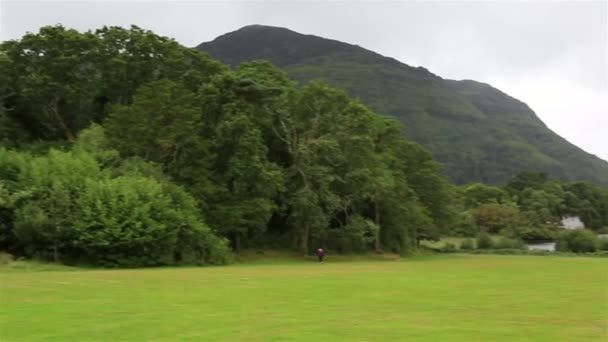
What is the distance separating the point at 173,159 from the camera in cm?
4791

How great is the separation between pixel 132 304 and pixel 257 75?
40.7m

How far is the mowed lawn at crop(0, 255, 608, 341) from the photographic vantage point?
43.1ft

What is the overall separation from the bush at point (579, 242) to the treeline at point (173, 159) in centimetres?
2734

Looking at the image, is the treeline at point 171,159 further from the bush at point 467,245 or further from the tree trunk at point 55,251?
the bush at point 467,245

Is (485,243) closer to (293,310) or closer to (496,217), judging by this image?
(496,217)

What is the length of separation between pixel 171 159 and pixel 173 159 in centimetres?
51

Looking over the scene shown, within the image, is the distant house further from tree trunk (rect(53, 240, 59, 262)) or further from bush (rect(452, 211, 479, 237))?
tree trunk (rect(53, 240, 59, 262))

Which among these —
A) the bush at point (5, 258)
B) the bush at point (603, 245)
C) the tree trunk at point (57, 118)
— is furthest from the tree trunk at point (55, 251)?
the bush at point (603, 245)

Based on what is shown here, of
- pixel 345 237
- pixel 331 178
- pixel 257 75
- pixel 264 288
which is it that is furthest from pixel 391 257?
pixel 264 288

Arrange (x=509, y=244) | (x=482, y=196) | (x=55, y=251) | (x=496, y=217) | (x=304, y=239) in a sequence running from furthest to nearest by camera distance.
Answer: (x=482, y=196) → (x=496, y=217) → (x=509, y=244) → (x=304, y=239) → (x=55, y=251)

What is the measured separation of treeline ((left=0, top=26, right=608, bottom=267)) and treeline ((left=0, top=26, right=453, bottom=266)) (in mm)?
126

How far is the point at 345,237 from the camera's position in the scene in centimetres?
5778

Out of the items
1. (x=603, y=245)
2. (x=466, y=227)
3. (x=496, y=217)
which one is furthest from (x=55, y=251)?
(x=496, y=217)

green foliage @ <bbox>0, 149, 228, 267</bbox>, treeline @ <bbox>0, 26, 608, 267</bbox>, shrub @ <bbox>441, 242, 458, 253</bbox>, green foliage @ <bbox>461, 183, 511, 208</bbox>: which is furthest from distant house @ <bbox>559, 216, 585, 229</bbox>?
green foliage @ <bbox>0, 149, 228, 267</bbox>
